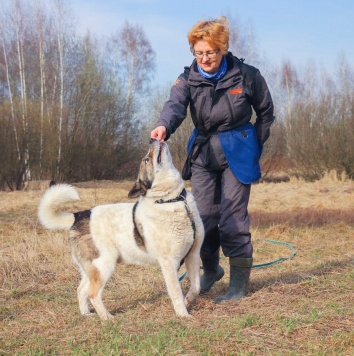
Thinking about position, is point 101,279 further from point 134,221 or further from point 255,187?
point 255,187

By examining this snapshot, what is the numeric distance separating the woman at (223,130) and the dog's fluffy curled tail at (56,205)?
995 millimetres

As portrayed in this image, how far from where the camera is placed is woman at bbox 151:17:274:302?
4.62 metres

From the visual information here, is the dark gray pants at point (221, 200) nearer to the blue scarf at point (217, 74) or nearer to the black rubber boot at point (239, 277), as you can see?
the black rubber boot at point (239, 277)

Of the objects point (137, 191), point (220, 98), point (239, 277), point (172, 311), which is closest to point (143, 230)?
point (137, 191)

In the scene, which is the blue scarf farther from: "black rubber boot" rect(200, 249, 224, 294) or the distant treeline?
the distant treeline

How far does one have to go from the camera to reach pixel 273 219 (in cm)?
1086

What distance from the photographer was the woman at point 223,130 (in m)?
4.62

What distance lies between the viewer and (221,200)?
16.1ft

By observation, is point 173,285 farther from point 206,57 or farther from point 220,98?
point 206,57

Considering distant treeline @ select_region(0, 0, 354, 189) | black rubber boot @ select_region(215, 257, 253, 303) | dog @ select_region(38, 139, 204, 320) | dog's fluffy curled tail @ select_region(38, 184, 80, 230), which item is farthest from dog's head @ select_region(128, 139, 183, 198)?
distant treeline @ select_region(0, 0, 354, 189)

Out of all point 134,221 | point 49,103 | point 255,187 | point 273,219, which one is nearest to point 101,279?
point 134,221

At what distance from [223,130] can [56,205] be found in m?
1.61

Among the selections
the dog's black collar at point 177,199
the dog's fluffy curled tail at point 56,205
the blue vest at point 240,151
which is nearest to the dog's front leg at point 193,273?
the dog's black collar at point 177,199

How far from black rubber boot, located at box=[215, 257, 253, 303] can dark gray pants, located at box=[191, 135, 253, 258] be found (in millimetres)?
57
